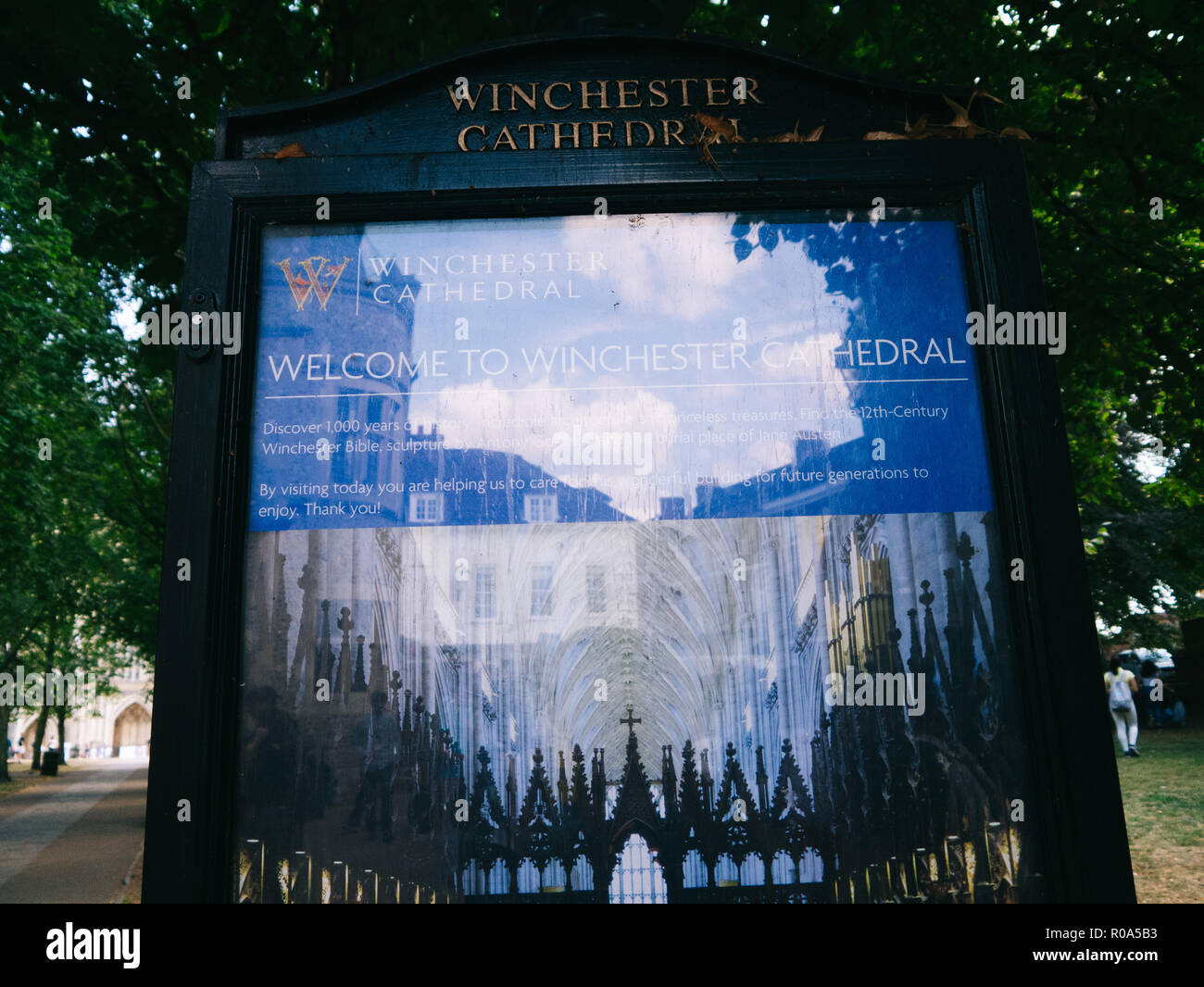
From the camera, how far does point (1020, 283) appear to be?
255cm

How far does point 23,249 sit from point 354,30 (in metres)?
14.8

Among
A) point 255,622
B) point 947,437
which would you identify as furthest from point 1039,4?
point 255,622

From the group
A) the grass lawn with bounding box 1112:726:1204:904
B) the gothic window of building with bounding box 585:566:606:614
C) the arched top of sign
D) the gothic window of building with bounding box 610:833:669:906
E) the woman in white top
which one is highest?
the arched top of sign

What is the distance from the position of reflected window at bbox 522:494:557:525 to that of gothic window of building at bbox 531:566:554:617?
0.14 m

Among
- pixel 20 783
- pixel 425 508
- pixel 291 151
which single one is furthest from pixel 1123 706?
pixel 20 783

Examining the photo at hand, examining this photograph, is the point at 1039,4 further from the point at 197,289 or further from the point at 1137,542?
the point at 1137,542

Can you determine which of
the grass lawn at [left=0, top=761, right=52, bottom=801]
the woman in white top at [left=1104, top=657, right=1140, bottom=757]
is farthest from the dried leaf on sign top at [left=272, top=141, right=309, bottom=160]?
the grass lawn at [left=0, top=761, right=52, bottom=801]

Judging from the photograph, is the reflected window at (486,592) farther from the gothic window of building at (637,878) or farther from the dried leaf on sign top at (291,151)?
the dried leaf on sign top at (291,151)

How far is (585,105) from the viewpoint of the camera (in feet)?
9.07

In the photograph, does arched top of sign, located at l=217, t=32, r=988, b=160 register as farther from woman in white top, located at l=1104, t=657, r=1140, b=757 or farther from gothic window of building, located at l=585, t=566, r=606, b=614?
woman in white top, located at l=1104, t=657, r=1140, b=757

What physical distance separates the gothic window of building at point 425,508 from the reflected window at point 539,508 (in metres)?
0.24

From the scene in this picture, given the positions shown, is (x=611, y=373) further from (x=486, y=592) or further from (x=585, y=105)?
(x=585, y=105)

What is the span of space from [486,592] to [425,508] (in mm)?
291

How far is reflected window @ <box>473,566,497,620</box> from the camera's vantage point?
240 cm
